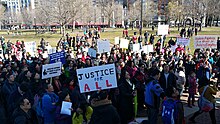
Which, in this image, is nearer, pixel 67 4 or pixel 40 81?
pixel 40 81

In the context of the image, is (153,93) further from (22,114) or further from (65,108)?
(22,114)

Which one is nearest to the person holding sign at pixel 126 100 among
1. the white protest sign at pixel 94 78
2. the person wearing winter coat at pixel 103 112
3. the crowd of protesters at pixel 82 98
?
the crowd of protesters at pixel 82 98

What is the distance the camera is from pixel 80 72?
7.22 meters

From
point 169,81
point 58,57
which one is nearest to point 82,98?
point 169,81

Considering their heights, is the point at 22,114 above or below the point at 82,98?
above

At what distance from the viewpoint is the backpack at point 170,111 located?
6.68m

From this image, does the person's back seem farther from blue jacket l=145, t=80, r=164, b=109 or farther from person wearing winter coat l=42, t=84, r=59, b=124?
person wearing winter coat l=42, t=84, r=59, b=124

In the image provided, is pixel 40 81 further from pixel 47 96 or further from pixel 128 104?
pixel 128 104

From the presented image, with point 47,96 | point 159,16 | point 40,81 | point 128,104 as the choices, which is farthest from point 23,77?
point 159,16

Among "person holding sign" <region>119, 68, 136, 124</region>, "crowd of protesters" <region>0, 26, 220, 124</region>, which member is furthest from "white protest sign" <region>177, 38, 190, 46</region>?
"person holding sign" <region>119, 68, 136, 124</region>

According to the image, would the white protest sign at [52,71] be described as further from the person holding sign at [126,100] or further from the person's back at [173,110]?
the person's back at [173,110]

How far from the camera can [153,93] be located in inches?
304

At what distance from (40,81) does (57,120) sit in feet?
9.47

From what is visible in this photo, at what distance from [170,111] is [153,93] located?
1085 millimetres
